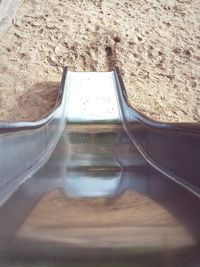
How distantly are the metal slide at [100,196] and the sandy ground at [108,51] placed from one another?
2247mm

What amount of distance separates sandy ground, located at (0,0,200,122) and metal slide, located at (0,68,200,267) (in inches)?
88.5

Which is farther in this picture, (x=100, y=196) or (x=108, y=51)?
(x=108, y=51)

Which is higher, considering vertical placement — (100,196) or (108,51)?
(108,51)

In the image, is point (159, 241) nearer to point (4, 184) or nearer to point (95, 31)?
point (4, 184)

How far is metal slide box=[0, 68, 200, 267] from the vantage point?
1.25m

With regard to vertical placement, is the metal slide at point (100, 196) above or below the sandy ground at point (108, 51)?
below

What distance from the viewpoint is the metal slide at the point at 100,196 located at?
125 cm

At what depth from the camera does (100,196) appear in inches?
79.7

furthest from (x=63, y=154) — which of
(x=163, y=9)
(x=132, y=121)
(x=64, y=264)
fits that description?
(x=163, y=9)

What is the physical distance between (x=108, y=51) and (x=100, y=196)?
5568mm

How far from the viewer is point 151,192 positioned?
2.08m

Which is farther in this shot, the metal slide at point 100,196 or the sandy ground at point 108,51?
the sandy ground at point 108,51

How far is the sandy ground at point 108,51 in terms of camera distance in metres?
6.17

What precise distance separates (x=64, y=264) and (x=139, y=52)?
6.53 meters
